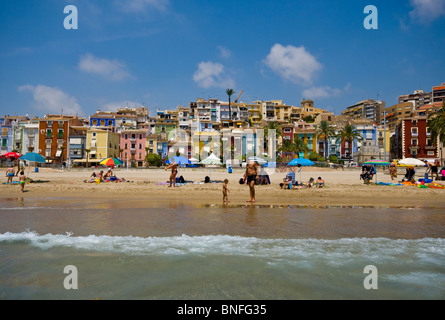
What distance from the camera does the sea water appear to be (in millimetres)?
4491

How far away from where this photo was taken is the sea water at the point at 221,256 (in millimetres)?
4491

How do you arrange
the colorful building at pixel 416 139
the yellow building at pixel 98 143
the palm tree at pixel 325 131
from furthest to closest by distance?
the yellow building at pixel 98 143, the palm tree at pixel 325 131, the colorful building at pixel 416 139

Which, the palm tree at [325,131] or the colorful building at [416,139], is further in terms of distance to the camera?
the palm tree at [325,131]

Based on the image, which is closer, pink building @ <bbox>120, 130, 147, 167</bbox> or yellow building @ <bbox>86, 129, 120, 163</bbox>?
yellow building @ <bbox>86, 129, 120, 163</bbox>

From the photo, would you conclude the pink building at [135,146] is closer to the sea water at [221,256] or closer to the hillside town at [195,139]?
the hillside town at [195,139]

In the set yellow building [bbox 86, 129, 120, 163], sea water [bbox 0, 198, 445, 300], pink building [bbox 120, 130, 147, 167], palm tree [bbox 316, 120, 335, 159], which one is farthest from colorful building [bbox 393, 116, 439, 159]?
yellow building [bbox 86, 129, 120, 163]

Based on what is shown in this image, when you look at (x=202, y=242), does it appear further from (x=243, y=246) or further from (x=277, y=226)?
(x=277, y=226)

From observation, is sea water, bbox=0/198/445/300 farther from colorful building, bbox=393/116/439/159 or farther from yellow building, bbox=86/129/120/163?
yellow building, bbox=86/129/120/163

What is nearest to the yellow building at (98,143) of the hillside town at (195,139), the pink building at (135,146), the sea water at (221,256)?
the hillside town at (195,139)

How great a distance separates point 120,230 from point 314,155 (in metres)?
73.1

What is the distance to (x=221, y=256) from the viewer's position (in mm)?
5996

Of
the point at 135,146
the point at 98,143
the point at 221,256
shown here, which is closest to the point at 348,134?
the point at 135,146

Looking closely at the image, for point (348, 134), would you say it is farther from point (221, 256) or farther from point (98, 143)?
point (221, 256)
